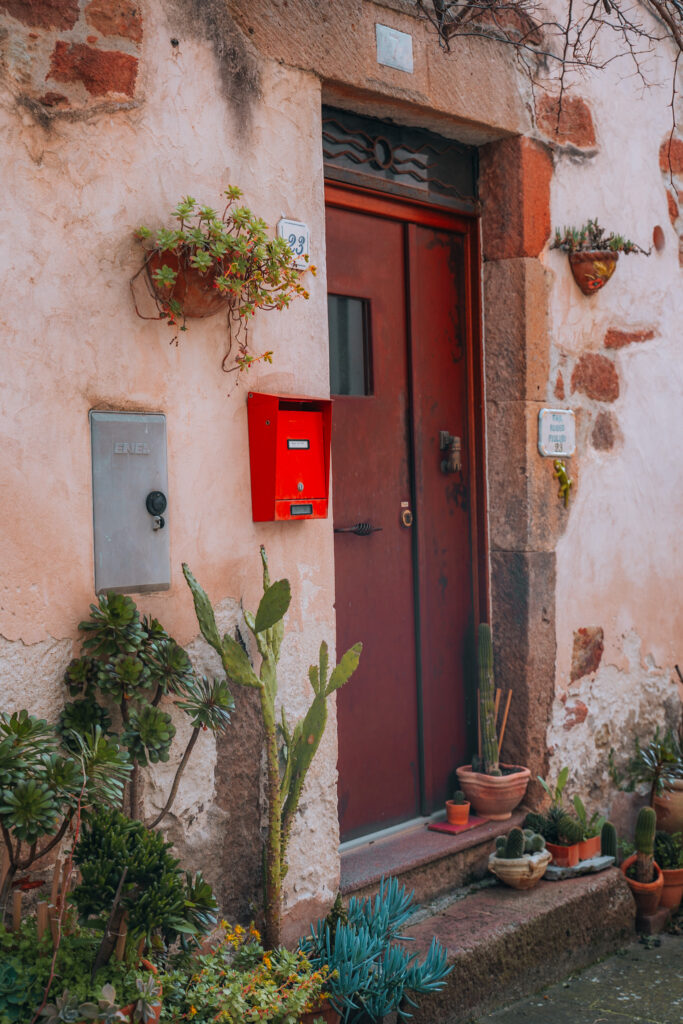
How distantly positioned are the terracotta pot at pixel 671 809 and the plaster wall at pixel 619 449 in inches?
5.4

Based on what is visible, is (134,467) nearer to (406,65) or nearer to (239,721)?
(239,721)

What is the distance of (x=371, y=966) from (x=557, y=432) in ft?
6.78

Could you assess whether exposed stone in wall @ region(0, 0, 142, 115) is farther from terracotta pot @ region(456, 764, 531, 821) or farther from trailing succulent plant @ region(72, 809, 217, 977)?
terracotta pot @ region(456, 764, 531, 821)

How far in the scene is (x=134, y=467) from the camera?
2566 millimetres

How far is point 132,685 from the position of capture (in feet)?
7.87

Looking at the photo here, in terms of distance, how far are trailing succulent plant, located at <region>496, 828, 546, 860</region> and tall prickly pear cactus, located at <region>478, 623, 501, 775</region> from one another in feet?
0.92

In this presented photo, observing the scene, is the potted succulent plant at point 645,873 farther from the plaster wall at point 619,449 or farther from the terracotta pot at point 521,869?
the terracotta pot at point 521,869

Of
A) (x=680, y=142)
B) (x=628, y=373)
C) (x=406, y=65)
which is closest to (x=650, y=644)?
(x=628, y=373)

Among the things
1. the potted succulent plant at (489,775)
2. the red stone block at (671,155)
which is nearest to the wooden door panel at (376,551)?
the potted succulent plant at (489,775)

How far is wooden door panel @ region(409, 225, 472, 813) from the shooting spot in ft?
12.3

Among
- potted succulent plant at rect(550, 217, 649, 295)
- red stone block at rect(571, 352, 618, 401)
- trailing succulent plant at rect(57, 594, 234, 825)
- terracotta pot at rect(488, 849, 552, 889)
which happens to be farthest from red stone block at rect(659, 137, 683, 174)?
trailing succulent plant at rect(57, 594, 234, 825)

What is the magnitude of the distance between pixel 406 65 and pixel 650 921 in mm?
3063

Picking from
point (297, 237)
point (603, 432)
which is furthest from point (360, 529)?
point (603, 432)

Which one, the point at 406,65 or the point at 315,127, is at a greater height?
the point at 406,65
